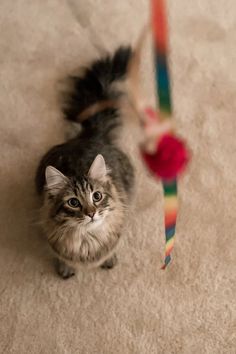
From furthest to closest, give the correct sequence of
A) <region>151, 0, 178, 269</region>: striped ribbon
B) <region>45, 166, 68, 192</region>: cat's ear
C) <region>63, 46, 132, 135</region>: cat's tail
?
1. <region>63, 46, 132, 135</region>: cat's tail
2. <region>45, 166, 68, 192</region>: cat's ear
3. <region>151, 0, 178, 269</region>: striped ribbon

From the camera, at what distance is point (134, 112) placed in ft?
2.18

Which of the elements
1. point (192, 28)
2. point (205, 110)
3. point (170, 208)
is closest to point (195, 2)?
point (192, 28)

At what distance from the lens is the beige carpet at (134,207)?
50.3 inches

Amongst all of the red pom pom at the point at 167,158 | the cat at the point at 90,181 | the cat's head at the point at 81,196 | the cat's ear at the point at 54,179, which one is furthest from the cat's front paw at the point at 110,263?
the red pom pom at the point at 167,158

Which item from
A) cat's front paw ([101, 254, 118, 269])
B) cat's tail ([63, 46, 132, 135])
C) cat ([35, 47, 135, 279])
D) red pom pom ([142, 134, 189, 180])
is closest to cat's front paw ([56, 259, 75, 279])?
cat ([35, 47, 135, 279])

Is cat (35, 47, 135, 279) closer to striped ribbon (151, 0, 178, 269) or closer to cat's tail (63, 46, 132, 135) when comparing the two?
cat's tail (63, 46, 132, 135)

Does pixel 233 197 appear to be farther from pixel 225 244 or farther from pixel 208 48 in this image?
pixel 208 48

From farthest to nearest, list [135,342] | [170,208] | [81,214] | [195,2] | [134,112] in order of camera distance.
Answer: [195,2] → [135,342] → [81,214] → [170,208] → [134,112]

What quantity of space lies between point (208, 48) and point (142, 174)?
678 mm

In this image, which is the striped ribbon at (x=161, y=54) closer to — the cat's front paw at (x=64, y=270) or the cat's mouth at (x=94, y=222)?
the cat's mouth at (x=94, y=222)

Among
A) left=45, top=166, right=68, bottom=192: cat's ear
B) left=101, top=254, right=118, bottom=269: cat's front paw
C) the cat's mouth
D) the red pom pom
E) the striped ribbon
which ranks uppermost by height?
the striped ribbon

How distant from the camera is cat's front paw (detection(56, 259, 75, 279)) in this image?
1321 millimetres

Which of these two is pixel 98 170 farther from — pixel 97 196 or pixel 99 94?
pixel 99 94

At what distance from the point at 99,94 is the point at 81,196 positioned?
0.50 m
